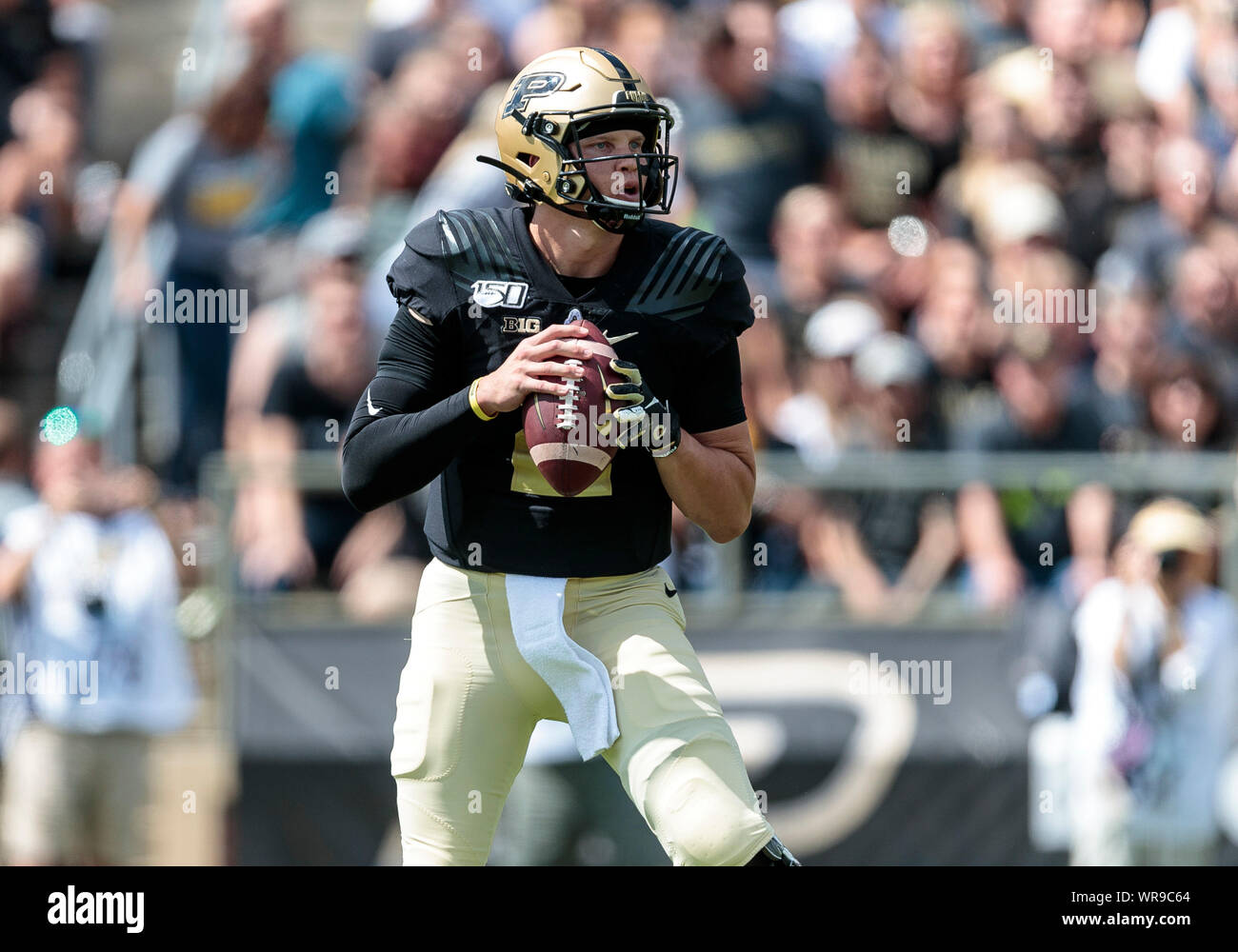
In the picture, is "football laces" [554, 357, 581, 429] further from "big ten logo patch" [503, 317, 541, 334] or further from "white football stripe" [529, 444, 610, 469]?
"big ten logo patch" [503, 317, 541, 334]

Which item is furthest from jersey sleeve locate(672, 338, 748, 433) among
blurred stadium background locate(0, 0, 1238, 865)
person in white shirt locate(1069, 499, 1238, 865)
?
person in white shirt locate(1069, 499, 1238, 865)

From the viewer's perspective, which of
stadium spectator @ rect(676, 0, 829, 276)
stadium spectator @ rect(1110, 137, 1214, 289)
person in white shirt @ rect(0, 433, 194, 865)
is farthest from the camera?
stadium spectator @ rect(1110, 137, 1214, 289)

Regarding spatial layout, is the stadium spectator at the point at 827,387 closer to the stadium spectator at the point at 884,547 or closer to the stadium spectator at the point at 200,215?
the stadium spectator at the point at 884,547

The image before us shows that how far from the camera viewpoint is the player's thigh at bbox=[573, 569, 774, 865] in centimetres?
322

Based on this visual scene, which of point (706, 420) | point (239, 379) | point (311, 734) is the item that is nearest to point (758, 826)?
point (706, 420)

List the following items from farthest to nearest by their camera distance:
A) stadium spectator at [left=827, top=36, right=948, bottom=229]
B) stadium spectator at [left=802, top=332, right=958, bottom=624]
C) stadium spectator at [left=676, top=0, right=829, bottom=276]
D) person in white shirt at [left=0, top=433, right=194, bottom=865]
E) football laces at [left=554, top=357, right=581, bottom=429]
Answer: stadium spectator at [left=827, top=36, right=948, bottom=229] < stadium spectator at [left=676, top=0, right=829, bottom=276] < stadium spectator at [left=802, top=332, right=958, bottom=624] < person in white shirt at [left=0, top=433, right=194, bottom=865] < football laces at [left=554, top=357, right=581, bottom=429]

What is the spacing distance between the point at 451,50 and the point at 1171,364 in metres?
3.28

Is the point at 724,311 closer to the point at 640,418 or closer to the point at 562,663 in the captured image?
the point at 640,418

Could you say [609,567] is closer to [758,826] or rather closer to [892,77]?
[758,826]

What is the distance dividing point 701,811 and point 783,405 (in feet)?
11.5

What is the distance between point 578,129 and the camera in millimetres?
3400

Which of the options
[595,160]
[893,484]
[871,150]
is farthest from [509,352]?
[871,150]

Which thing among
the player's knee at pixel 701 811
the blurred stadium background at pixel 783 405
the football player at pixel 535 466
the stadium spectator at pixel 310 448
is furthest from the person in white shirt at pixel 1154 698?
the player's knee at pixel 701 811

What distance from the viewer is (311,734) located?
243 inches
